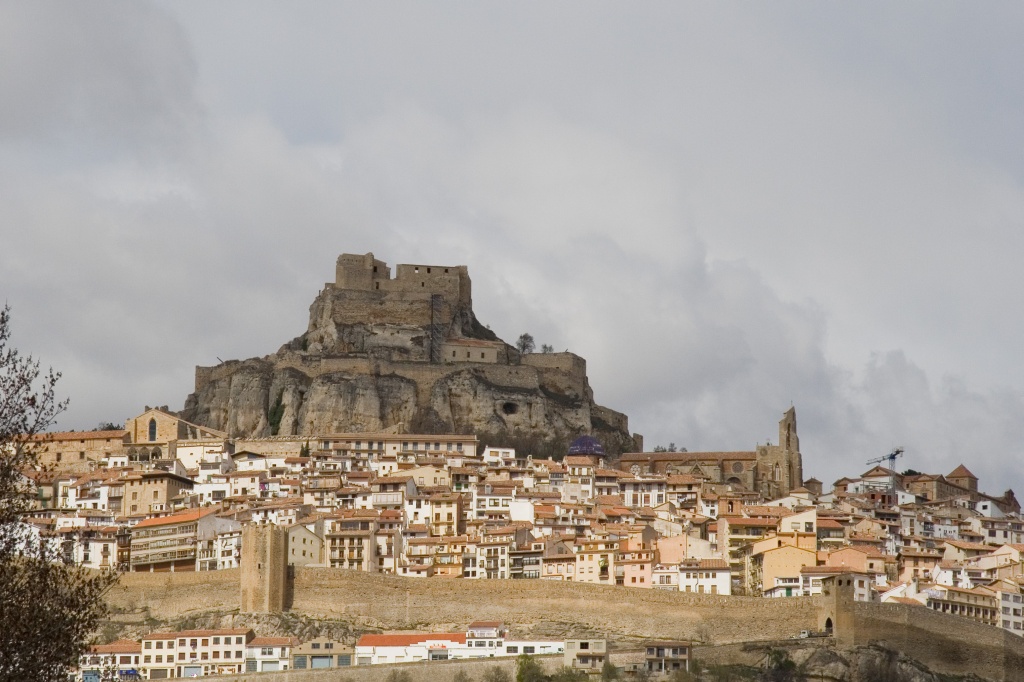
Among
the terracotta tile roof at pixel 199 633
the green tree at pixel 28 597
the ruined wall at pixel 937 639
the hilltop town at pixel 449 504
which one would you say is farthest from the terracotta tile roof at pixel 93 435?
the green tree at pixel 28 597

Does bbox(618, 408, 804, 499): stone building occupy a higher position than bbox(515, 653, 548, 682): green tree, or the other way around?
bbox(618, 408, 804, 499): stone building

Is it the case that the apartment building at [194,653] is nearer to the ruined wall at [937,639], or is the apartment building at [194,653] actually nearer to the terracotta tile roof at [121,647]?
the terracotta tile roof at [121,647]

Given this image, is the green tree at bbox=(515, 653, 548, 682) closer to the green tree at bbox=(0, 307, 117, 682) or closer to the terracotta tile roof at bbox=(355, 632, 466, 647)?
the terracotta tile roof at bbox=(355, 632, 466, 647)

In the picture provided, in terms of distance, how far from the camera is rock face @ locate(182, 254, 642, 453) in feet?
272

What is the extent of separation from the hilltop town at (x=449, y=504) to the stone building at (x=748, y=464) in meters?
0.10

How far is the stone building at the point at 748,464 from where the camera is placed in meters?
82.4

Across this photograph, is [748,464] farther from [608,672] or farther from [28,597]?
[28,597]

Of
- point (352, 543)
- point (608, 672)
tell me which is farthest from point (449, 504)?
point (608, 672)

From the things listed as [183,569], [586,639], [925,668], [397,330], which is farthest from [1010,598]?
[397,330]

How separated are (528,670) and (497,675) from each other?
0.87 m

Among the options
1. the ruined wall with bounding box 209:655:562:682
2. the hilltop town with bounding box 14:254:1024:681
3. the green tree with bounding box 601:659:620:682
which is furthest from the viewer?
the hilltop town with bounding box 14:254:1024:681

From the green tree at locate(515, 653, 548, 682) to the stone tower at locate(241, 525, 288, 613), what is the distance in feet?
30.7

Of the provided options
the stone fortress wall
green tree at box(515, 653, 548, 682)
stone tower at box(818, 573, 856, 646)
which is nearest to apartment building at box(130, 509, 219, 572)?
the stone fortress wall

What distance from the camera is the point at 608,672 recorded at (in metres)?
53.6
